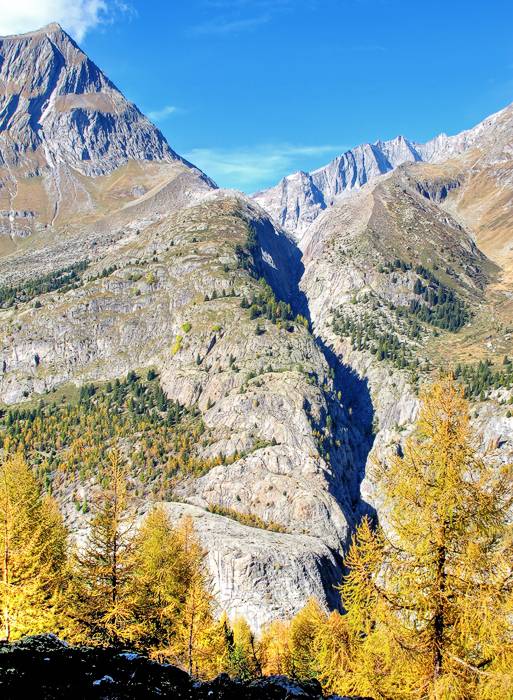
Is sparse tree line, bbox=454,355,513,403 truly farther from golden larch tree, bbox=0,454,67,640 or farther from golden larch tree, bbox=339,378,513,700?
golden larch tree, bbox=339,378,513,700

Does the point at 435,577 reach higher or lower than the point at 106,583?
higher

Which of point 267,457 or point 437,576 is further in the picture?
point 267,457

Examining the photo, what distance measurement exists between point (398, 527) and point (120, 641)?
20.3m

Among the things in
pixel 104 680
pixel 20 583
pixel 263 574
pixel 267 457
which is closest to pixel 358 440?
pixel 267 457

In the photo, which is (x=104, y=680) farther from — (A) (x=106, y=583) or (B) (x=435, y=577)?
(A) (x=106, y=583)

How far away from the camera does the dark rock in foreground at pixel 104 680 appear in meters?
10.9

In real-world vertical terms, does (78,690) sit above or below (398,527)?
below

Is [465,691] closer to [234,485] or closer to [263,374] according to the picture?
[234,485]

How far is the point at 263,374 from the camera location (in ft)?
543

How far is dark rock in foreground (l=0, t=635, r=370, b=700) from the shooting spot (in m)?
10.9

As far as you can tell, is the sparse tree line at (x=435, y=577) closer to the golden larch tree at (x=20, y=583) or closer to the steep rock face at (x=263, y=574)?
the golden larch tree at (x=20, y=583)

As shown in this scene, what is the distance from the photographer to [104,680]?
11484mm

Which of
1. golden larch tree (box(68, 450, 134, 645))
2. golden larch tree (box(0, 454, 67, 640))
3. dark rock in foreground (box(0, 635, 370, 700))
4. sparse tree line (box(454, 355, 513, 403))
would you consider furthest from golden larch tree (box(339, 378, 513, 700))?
sparse tree line (box(454, 355, 513, 403))

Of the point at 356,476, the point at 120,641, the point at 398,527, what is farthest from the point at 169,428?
the point at 398,527
